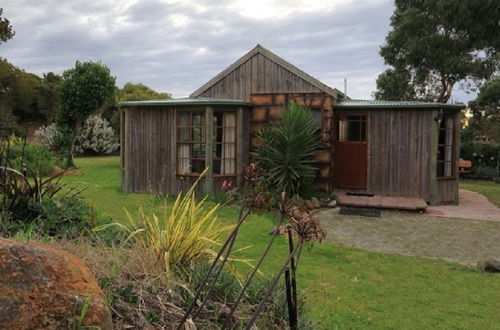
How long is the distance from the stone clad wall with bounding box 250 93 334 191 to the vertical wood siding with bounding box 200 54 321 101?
170 millimetres

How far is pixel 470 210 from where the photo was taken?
33.4 ft

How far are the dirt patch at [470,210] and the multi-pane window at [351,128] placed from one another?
2477mm

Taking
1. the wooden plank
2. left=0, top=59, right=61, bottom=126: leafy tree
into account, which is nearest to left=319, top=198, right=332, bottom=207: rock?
the wooden plank

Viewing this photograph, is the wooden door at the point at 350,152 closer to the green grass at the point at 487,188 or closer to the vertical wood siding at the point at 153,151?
the vertical wood siding at the point at 153,151

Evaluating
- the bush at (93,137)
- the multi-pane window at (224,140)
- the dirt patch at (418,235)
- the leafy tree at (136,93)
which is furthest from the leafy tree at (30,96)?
the dirt patch at (418,235)

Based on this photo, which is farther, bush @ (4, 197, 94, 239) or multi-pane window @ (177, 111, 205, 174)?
multi-pane window @ (177, 111, 205, 174)

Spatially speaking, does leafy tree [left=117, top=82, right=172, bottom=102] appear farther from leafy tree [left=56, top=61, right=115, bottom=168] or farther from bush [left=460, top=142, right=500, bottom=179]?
bush [left=460, top=142, right=500, bottom=179]

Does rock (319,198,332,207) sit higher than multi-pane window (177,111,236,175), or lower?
lower

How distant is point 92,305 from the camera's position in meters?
1.93

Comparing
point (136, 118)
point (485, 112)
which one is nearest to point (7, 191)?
point (136, 118)

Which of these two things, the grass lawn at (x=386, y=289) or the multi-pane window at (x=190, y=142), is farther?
the multi-pane window at (x=190, y=142)

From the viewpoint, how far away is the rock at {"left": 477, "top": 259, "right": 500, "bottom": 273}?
5.48 m

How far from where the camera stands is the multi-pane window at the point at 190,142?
10938 mm

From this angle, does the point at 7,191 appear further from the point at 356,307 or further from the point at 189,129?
the point at 189,129
